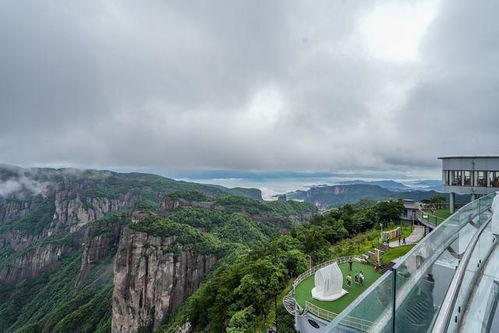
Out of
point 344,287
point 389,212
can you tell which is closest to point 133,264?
point 389,212

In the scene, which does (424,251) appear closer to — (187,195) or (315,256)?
(315,256)

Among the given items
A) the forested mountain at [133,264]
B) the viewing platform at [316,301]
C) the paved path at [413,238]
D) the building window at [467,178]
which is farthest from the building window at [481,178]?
the forested mountain at [133,264]

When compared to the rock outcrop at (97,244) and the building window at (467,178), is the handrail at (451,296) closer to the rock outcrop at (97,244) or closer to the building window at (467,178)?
the building window at (467,178)

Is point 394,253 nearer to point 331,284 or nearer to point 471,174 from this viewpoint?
point 331,284

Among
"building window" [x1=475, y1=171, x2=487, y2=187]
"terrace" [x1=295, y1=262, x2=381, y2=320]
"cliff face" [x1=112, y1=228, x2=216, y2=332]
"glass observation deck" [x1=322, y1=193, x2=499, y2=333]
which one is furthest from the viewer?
"cliff face" [x1=112, y1=228, x2=216, y2=332]

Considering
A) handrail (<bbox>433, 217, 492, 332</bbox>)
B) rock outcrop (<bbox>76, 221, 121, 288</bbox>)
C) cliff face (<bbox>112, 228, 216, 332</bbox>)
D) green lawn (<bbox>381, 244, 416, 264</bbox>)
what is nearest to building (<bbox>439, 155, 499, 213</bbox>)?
green lawn (<bbox>381, 244, 416, 264</bbox>)

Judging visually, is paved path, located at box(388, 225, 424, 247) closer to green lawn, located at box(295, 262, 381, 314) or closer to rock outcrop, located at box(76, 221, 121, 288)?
green lawn, located at box(295, 262, 381, 314)
